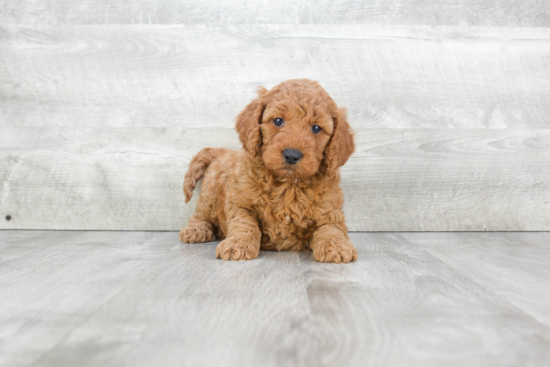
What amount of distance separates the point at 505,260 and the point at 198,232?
1.48 m

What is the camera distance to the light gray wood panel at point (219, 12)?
2.58 metres

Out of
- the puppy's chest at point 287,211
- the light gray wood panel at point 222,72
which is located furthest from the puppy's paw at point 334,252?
the light gray wood panel at point 222,72

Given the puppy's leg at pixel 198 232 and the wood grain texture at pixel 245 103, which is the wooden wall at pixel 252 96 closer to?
the wood grain texture at pixel 245 103

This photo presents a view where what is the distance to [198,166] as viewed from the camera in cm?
243

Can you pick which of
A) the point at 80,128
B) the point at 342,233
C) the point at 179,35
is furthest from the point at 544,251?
the point at 80,128

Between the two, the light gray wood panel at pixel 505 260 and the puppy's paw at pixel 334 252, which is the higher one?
the puppy's paw at pixel 334 252

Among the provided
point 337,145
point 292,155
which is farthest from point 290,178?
point 337,145

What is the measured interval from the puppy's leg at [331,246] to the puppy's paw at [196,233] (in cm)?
66

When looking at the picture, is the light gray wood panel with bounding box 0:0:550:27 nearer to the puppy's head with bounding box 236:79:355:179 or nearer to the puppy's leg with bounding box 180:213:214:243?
the puppy's head with bounding box 236:79:355:179

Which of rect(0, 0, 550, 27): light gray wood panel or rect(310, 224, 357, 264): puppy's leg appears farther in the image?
rect(0, 0, 550, 27): light gray wood panel

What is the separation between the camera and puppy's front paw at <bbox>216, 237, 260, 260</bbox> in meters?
1.76

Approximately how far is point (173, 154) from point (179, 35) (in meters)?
0.72

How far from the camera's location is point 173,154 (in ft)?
8.55

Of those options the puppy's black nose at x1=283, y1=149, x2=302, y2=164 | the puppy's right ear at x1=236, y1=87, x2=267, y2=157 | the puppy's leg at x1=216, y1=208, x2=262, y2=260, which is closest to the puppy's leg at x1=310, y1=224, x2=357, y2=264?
the puppy's leg at x1=216, y1=208, x2=262, y2=260
